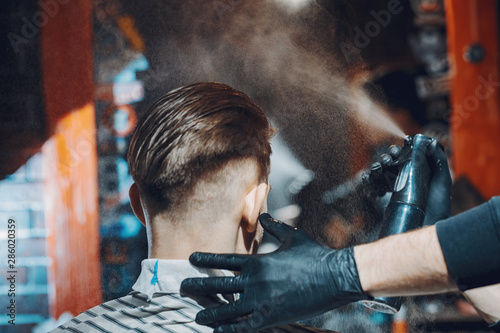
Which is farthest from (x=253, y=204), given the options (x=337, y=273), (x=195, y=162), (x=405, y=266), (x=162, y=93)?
(x=162, y=93)

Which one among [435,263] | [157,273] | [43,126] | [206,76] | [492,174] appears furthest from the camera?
[492,174]

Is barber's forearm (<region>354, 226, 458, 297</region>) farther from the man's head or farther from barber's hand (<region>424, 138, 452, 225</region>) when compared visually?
barber's hand (<region>424, 138, 452, 225</region>)

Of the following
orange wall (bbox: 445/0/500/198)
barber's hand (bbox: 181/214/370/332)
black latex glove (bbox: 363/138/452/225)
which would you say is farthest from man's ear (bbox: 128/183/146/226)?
orange wall (bbox: 445/0/500/198)

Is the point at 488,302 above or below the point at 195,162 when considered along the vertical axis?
below

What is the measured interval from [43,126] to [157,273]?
42.3 inches

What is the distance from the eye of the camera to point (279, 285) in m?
1.10

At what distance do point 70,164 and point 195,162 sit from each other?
0.91 m

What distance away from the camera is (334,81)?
2.14 metres

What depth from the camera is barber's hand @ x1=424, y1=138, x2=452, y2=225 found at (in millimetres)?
1640

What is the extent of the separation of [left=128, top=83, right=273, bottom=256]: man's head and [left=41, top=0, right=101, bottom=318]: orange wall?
27.3 inches

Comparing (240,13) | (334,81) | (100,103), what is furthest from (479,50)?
(100,103)

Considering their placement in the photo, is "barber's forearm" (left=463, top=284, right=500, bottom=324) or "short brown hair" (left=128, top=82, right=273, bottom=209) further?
"barber's forearm" (left=463, top=284, right=500, bottom=324)

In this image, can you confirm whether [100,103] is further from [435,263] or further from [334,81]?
[435,263]

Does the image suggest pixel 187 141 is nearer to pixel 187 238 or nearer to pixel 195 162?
pixel 195 162
